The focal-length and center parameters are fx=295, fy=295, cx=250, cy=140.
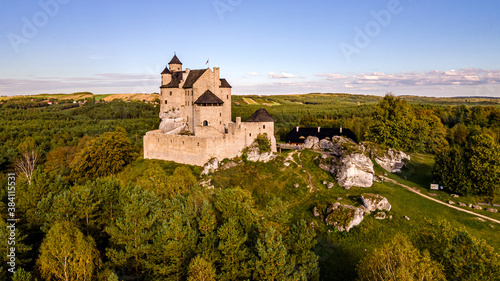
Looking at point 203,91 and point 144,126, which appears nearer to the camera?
point 203,91

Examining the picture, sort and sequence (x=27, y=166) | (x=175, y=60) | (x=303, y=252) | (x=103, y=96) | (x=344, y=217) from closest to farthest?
1. (x=303, y=252)
2. (x=344, y=217)
3. (x=27, y=166)
4. (x=175, y=60)
5. (x=103, y=96)

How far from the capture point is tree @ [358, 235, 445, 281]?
13.1 meters

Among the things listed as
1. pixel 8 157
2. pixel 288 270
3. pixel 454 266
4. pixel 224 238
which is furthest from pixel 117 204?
pixel 8 157

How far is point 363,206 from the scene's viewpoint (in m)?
26.7

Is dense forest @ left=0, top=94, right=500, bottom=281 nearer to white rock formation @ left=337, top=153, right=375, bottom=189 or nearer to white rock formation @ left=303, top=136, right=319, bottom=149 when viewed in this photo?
white rock formation @ left=337, top=153, right=375, bottom=189

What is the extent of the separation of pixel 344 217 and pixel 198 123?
2126cm

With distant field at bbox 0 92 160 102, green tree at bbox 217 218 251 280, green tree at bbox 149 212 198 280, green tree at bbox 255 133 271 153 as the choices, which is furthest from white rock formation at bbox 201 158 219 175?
distant field at bbox 0 92 160 102

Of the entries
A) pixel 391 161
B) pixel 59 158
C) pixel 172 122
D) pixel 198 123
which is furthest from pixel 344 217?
pixel 59 158

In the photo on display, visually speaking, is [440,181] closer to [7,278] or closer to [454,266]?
[454,266]

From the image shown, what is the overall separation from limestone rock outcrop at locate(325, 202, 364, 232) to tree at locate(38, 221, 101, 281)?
58.0 feet

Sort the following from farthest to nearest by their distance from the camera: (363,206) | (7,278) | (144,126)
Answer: (144,126) < (363,206) < (7,278)

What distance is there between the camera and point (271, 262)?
14516 mm

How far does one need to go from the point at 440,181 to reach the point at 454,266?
70.1 feet

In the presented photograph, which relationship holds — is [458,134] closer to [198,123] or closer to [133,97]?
[198,123]
